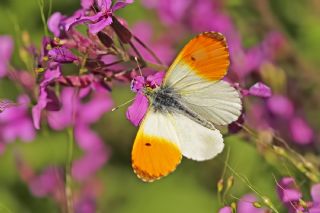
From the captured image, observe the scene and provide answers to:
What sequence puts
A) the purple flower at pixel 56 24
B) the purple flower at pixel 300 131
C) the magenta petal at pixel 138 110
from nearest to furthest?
the magenta petal at pixel 138 110 → the purple flower at pixel 56 24 → the purple flower at pixel 300 131

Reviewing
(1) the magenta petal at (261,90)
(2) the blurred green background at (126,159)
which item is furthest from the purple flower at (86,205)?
(1) the magenta petal at (261,90)

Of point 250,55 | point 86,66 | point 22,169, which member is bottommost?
point 22,169

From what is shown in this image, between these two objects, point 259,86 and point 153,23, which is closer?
point 259,86

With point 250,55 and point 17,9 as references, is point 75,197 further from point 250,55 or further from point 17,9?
point 17,9

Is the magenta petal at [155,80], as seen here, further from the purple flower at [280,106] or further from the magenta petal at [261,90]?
the purple flower at [280,106]

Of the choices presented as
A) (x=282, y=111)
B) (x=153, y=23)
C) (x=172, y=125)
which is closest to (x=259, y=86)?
(x=172, y=125)

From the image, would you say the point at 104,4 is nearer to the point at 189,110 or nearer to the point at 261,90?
the point at 189,110

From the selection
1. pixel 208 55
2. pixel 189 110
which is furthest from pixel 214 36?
pixel 189 110
